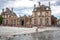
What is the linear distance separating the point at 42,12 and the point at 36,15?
1.93m

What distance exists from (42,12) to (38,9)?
1.38 m

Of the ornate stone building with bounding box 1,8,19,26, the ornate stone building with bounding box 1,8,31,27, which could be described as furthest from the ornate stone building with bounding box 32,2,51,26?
the ornate stone building with bounding box 1,8,19,26

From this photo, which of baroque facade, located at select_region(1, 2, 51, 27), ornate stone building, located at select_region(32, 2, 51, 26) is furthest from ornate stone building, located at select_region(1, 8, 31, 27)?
ornate stone building, located at select_region(32, 2, 51, 26)

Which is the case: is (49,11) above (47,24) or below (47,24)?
above

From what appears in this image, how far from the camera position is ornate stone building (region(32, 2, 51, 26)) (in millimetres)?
51603

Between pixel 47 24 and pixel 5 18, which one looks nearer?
pixel 47 24

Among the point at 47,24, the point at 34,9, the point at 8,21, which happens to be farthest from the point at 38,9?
the point at 8,21

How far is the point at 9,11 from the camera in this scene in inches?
2133

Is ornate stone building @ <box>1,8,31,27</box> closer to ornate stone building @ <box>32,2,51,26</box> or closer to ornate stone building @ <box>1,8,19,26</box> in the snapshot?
ornate stone building @ <box>1,8,19,26</box>

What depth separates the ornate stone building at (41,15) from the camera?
2032 inches

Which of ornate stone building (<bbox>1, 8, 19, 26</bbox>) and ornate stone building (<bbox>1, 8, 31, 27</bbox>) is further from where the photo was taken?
ornate stone building (<bbox>1, 8, 19, 26</bbox>)

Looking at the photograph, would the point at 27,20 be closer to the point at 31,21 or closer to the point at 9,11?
the point at 31,21

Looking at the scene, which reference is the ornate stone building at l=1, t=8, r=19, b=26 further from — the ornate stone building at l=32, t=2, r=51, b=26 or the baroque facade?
the ornate stone building at l=32, t=2, r=51, b=26

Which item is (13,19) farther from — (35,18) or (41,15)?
(41,15)
